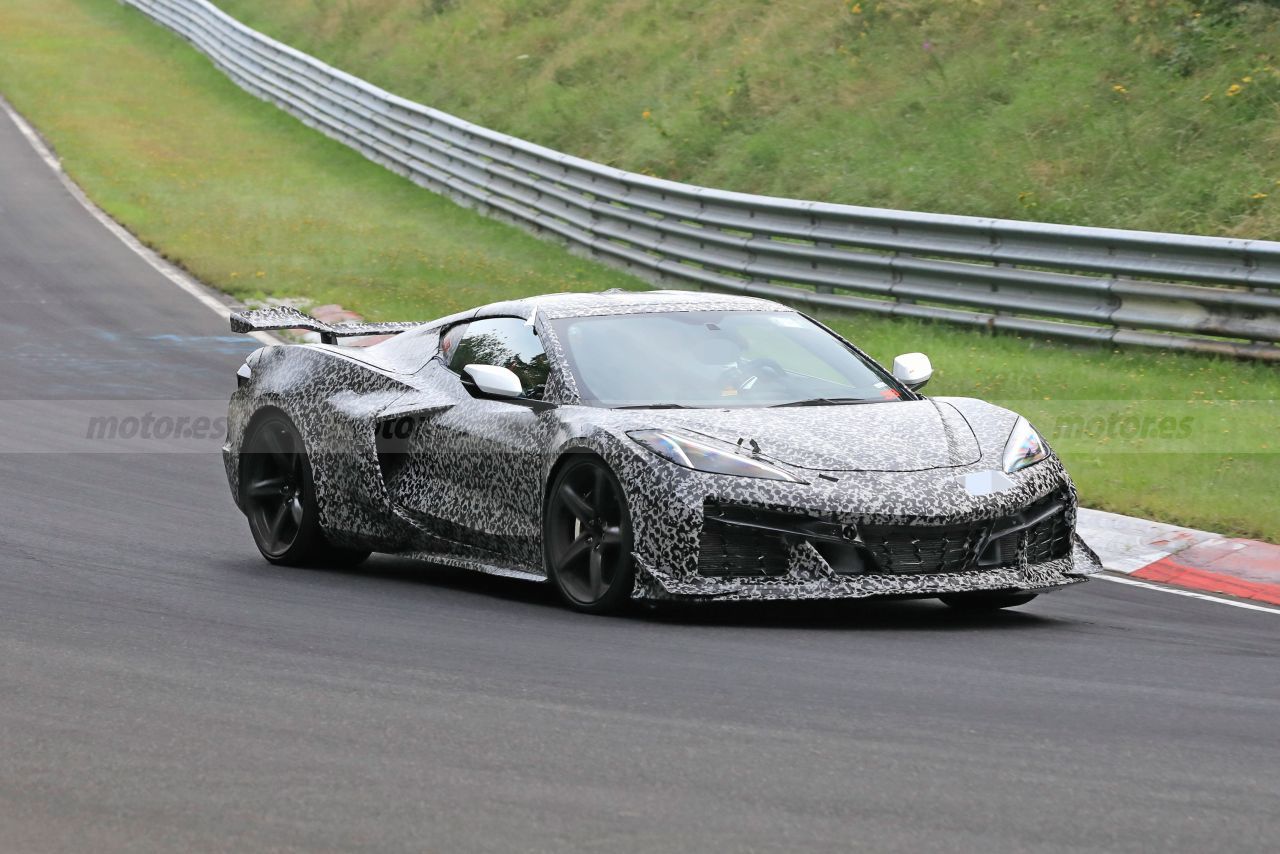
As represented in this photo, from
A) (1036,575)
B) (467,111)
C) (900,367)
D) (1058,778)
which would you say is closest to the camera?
(1058,778)

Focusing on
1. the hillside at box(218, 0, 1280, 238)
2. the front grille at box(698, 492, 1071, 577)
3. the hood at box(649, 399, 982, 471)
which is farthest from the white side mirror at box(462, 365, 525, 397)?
the hillside at box(218, 0, 1280, 238)

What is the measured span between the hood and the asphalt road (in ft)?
2.12

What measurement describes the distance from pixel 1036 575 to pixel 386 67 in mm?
30908

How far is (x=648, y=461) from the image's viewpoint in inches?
288

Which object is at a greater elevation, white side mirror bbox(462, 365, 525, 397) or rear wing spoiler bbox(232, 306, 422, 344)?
rear wing spoiler bbox(232, 306, 422, 344)

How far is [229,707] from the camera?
18.9 feet

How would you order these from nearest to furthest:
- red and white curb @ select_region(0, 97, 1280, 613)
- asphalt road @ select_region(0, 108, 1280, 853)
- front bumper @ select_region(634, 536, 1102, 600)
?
1. asphalt road @ select_region(0, 108, 1280, 853)
2. front bumper @ select_region(634, 536, 1102, 600)
3. red and white curb @ select_region(0, 97, 1280, 613)

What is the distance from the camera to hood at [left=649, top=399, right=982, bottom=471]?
737cm

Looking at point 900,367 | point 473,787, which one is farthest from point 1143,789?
point 900,367

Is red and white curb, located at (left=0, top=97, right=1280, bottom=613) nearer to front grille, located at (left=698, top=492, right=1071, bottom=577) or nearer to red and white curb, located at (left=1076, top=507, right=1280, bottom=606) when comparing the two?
red and white curb, located at (left=1076, top=507, right=1280, bottom=606)

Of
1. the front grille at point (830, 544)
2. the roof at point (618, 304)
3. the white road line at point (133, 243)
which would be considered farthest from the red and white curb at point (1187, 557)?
the white road line at point (133, 243)

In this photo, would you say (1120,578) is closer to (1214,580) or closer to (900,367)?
(1214,580)

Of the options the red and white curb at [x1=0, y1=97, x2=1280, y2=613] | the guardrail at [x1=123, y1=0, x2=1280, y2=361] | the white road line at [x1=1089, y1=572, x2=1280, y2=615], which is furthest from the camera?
the guardrail at [x1=123, y1=0, x2=1280, y2=361]

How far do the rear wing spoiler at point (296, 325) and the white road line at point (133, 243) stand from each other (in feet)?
16.3
